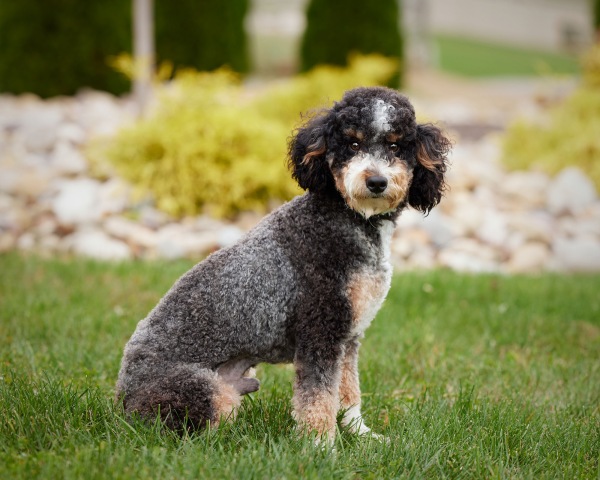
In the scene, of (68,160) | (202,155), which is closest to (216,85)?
(202,155)

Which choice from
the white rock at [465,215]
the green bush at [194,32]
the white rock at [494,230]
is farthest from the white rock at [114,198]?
the green bush at [194,32]

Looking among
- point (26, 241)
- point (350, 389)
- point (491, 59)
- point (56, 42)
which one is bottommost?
point (26, 241)

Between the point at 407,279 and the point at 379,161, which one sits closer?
the point at 379,161

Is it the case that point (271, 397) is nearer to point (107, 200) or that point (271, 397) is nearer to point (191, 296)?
point (191, 296)

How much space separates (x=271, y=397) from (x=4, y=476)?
4.68 ft

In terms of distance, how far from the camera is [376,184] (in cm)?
285

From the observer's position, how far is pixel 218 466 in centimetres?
271

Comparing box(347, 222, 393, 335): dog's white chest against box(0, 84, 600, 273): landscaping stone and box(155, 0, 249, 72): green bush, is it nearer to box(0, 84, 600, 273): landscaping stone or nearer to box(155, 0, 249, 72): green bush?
box(0, 84, 600, 273): landscaping stone

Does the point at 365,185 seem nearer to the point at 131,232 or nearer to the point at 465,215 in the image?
the point at 131,232

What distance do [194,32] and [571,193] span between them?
8.53 metres

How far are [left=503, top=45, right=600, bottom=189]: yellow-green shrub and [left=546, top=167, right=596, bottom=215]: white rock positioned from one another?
1.31 feet

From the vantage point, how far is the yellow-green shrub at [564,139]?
9.25 m

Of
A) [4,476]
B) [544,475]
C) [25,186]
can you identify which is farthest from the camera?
[25,186]

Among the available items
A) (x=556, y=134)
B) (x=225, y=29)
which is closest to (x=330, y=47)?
(x=225, y=29)
